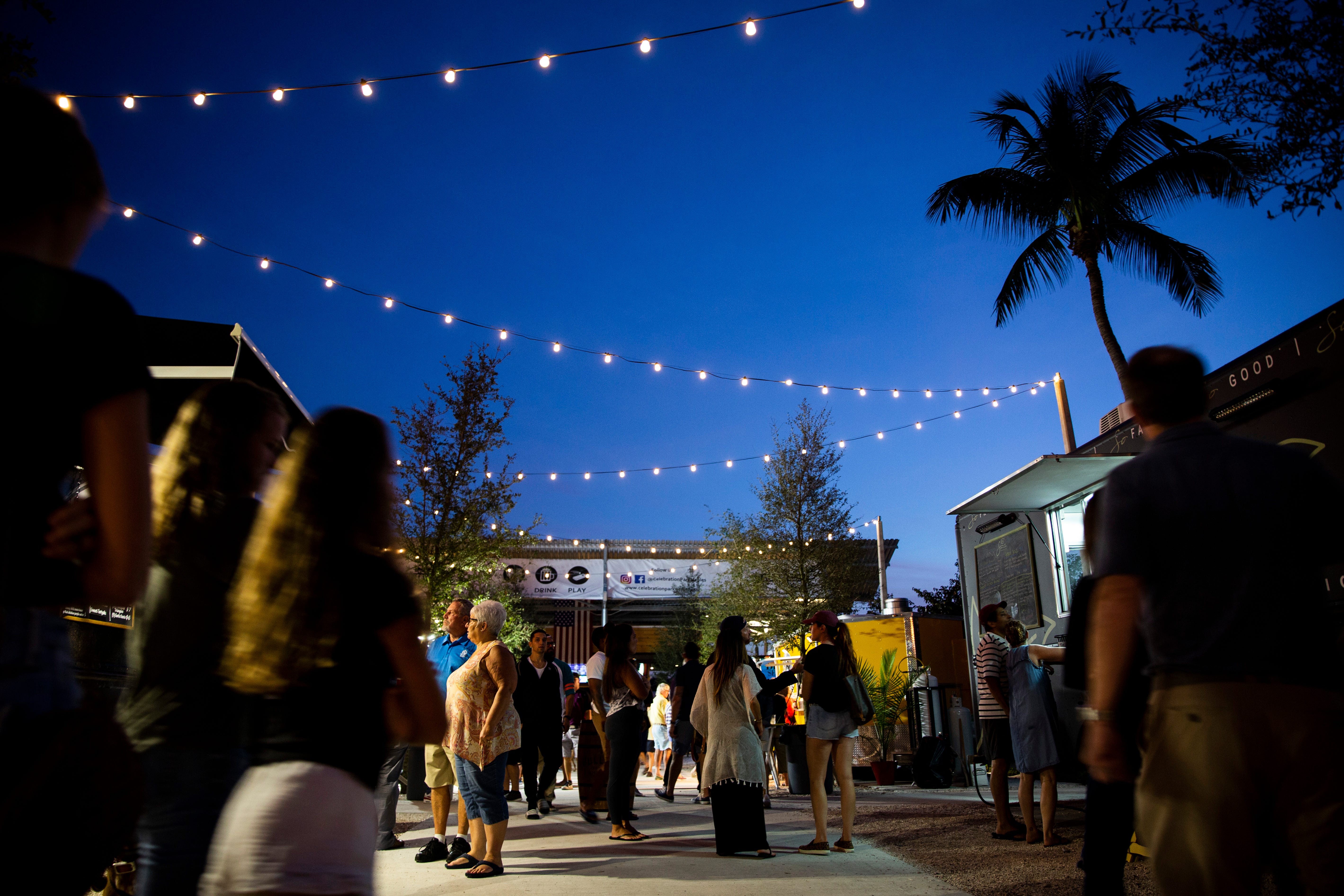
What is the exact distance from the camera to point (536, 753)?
856 cm

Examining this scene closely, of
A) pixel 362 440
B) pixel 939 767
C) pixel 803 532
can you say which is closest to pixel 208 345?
pixel 362 440

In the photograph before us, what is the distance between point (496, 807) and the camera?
5.07 meters

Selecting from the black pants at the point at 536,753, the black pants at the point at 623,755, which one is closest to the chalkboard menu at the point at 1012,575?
the black pants at the point at 623,755

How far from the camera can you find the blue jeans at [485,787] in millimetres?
5027

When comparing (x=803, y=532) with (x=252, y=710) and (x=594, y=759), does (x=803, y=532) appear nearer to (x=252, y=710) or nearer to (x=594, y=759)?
(x=594, y=759)

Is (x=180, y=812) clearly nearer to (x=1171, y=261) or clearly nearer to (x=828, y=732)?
(x=828, y=732)

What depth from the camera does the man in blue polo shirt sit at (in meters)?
5.70

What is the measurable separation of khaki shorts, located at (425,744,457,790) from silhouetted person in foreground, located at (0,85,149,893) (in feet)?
16.2

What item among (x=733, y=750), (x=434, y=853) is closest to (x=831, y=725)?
(x=733, y=750)

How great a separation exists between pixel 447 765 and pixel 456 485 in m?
9.41

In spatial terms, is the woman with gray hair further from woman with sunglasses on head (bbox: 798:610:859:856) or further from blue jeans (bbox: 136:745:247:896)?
blue jeans (bbox: 136:745:247:896)

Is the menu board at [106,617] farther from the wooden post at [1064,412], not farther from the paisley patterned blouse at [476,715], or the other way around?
the wooden post at [1064,412]

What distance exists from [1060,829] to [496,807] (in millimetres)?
4132

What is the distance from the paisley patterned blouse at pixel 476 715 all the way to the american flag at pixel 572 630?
28099mm
